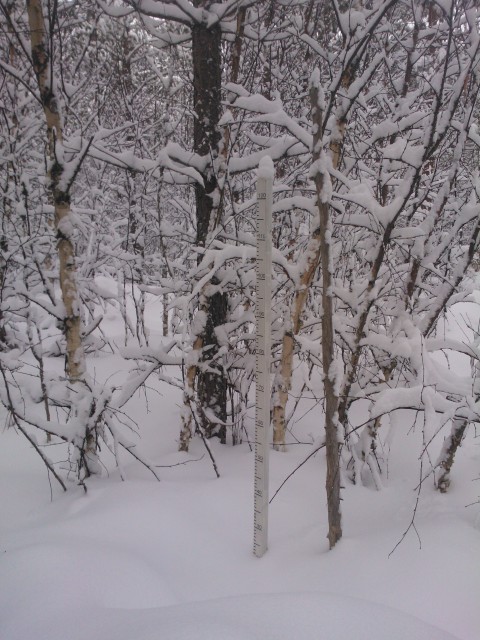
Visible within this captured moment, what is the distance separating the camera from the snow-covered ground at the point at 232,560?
1.55m

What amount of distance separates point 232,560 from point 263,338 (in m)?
1.26

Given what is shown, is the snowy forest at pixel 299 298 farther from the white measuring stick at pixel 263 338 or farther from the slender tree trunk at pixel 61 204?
the white measuring stick at pixel 263 338

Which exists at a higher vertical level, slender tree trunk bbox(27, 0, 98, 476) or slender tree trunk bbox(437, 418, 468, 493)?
slender tree trunk bbox(27, 0, 98, 476)

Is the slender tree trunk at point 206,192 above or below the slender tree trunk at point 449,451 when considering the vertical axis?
above

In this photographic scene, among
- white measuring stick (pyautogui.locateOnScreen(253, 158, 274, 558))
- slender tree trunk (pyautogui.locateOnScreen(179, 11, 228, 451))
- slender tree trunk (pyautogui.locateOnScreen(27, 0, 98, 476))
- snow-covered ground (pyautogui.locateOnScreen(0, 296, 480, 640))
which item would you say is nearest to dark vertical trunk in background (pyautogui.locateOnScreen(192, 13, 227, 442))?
slender tree trunk (pyautogui.locateOnScreen(179, 11, 228, 451))

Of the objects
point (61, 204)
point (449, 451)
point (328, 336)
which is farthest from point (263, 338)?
point (61, 204)

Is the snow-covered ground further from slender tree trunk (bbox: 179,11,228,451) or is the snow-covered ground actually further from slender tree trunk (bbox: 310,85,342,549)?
slender tree trunk (bbox: 179,11,228,451)

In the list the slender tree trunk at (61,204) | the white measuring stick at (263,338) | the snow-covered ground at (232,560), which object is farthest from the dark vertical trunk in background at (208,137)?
the white measuring stick at (263,338)

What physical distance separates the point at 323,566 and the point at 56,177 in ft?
9.62

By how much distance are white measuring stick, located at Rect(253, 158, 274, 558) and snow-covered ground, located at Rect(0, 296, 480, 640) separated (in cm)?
34

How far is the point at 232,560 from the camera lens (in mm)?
2229

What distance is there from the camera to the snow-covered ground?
1.55 metres

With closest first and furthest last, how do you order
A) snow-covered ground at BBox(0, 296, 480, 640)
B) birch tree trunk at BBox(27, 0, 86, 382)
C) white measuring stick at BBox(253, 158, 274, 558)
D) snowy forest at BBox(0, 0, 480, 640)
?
snow-covered ground at BBox(0, 296, 480, 640)
white measuring stick at BBox(253, 158, 274, 558)
snowy forest at BBox(0, 0, 480, 640)
birch tree trunk at BBox(27, 0, 86, 382)

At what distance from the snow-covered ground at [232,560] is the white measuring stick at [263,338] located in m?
0.34
